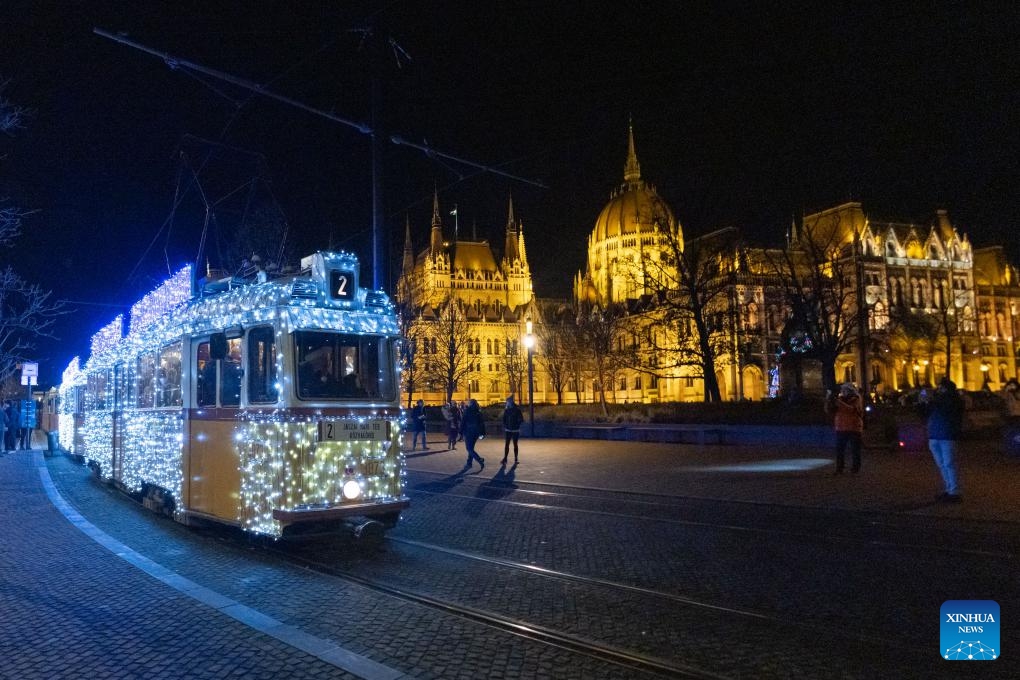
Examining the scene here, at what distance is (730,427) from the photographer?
27812 mm

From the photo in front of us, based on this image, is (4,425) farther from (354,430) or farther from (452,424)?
(354,430)

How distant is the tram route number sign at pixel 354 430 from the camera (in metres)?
8.91

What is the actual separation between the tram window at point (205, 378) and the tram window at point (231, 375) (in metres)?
0.25

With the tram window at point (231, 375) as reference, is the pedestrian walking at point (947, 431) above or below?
below

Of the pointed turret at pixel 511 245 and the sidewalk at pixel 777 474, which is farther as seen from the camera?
the pointed turret at pixel 511 245

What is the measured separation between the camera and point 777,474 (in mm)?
17391

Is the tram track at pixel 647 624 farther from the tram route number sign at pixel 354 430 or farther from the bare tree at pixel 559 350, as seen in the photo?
the bare tree at pixel 559 350

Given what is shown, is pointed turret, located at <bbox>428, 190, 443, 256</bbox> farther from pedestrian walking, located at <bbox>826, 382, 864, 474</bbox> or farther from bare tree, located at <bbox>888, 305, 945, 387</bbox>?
pedestrian walking, located at <bbox>826, 382, 864, 474</bbox>

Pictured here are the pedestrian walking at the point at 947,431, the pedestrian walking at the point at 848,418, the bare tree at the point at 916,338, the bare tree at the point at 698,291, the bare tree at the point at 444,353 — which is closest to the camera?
the pedestrian walking at the point at 947,431

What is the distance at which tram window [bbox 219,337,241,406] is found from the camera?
9422mm

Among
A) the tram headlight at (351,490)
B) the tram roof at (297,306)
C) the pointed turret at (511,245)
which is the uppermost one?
the pointed turret at (511,245)

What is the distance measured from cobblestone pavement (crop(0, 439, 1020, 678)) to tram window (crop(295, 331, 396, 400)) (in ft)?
6.67

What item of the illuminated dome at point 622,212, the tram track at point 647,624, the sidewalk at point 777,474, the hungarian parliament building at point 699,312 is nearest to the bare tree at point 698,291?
the hungarian parliament building at point 699,312

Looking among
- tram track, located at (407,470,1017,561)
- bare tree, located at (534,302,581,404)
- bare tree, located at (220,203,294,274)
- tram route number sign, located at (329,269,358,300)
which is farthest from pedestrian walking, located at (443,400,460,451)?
bare tree, located at (534,302,581,404)
